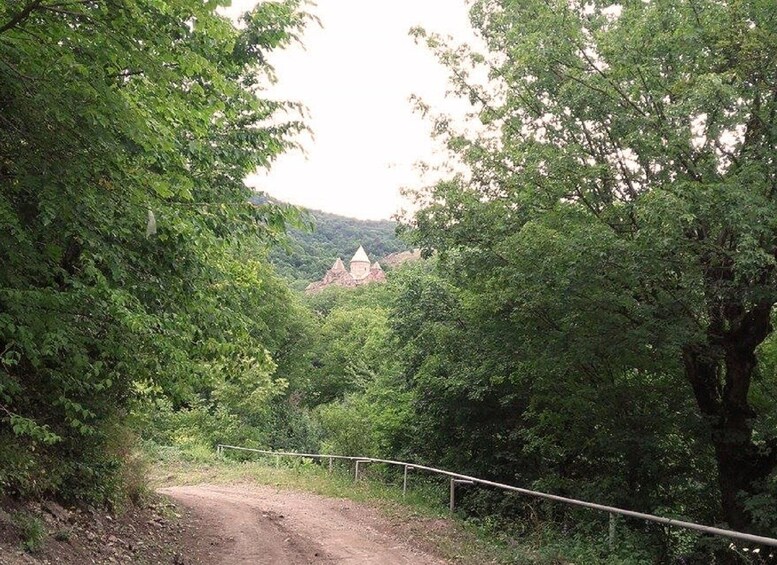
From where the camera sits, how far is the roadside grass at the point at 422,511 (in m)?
7.83

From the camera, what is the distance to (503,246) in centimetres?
1057

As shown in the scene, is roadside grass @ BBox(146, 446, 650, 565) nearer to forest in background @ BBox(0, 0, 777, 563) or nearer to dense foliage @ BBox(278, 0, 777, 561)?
forest in background @ BBox(0, 0, 777, 563)

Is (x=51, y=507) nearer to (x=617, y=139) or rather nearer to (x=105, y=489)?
(x=105, y=489)

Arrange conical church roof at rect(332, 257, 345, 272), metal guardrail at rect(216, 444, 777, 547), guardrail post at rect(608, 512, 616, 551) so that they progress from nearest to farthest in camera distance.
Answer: metal guardrail at rect(216, 444, 777, 547) < guardrail post at rect(608, 512, 616, 551) < conical church roof at rect(332, 257, 345, 272)

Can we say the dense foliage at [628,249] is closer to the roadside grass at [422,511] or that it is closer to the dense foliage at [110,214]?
the roadside grass at [422,511]

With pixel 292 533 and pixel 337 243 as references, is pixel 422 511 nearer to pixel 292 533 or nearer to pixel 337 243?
pixel 292 533

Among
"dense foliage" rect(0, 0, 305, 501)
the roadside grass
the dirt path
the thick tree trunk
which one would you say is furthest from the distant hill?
"dense foliage" rect(0, 0, 305, 501)

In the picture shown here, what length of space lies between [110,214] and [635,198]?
332 inches

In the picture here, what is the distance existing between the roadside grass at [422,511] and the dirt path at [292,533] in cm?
42

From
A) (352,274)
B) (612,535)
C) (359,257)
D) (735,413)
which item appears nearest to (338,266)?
(352,274)

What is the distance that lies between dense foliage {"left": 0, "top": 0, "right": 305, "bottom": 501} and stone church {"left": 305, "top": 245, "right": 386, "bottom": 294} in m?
99.1

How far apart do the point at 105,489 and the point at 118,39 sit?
6.11m

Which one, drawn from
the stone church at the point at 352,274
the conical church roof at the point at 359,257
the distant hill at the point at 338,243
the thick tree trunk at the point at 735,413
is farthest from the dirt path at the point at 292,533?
the conical church roof at the point at 359,257

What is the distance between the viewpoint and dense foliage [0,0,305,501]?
416 cm
